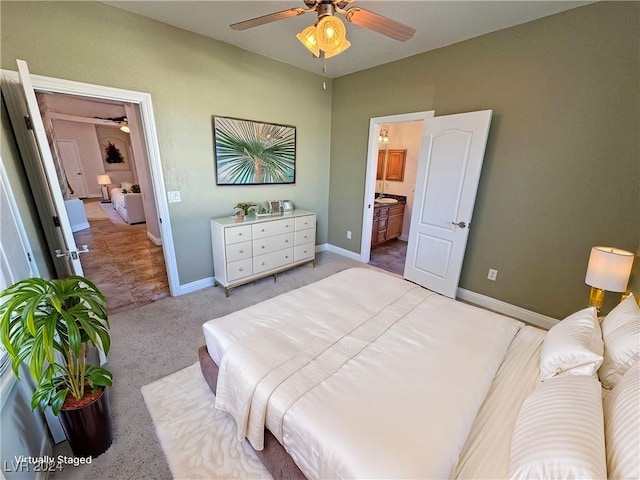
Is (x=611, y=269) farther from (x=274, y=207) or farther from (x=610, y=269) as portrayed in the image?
(x=274, y=207)

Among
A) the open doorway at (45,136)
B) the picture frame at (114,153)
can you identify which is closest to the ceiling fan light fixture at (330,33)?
the open doorway at (45,136)

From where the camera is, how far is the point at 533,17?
2203mm

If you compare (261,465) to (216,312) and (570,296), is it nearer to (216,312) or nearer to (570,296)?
(216,312)

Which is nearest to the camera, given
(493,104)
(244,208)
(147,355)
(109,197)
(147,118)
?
(147,355)

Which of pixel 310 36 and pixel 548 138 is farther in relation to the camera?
pixel 548 138

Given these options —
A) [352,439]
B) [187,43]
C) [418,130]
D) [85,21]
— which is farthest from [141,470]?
[418,130]

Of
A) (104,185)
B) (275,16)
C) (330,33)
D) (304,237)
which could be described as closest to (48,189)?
(275,16)

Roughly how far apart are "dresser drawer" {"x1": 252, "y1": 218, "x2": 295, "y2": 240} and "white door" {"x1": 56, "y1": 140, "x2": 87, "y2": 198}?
28.6ft

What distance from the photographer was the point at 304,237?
3662mm

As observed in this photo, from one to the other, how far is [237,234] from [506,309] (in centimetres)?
308

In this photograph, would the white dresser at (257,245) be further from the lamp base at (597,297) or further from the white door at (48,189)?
the lamp base at (597,297)

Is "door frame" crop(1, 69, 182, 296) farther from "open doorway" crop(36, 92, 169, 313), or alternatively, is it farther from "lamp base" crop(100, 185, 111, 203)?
"lamp base" crop(100, 185, 111, 203)

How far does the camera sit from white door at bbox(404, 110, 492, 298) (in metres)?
2.62

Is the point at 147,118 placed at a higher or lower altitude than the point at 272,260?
higher
